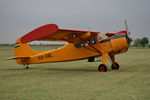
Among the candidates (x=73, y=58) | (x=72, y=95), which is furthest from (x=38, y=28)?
(x=72, y=95)

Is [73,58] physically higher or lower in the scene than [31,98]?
higher

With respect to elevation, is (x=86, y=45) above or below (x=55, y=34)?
below

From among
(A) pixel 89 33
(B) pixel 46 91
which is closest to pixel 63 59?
(A) pixel 89 33

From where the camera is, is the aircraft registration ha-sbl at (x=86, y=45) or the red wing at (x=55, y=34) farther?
the aircraft registration ha-sbl at (x=86, y=45)

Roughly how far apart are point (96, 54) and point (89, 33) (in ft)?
4.31

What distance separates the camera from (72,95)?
5.75 meters

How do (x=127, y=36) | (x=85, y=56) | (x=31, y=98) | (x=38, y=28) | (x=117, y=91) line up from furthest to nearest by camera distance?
(x=85, y=56), (x=127, y=36), (x=38, y=28), (x=117, y=91), (x=31, y=98)

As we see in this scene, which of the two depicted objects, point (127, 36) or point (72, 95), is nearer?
point (72, 95)

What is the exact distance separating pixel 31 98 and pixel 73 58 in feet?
25.5

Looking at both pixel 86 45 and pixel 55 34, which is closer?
pixel 55 34

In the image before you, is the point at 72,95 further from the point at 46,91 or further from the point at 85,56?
the point at 85,56

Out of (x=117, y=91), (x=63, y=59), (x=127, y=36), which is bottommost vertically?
(x=117, y=91)

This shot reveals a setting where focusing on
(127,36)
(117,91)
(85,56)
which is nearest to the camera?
(117,91)

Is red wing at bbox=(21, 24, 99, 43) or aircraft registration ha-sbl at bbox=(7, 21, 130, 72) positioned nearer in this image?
red wing at bbox=(21, 24, 99, 43)
